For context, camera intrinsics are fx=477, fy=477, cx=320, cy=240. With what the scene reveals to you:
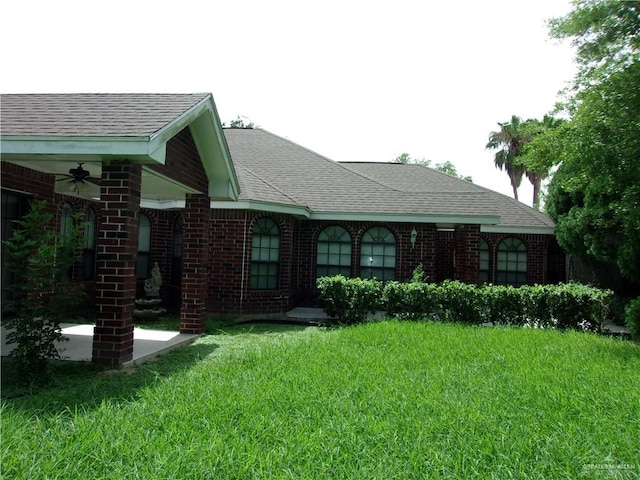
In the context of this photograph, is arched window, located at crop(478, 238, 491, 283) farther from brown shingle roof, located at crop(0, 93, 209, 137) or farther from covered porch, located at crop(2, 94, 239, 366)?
brown shingle roof, located at crop(0, 93, 209, 137)

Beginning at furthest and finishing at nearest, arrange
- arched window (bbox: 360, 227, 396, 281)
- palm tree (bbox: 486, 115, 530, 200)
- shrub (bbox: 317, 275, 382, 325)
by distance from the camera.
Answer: palm tree (bbox: 486, 115, 530, 200), arched window (bbox: 360, 227, 396, 281), shrub (bbox: 317, 275, 382, 325)

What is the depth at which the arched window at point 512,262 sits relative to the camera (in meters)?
17.4

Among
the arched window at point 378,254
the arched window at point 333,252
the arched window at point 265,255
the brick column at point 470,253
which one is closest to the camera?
the arched window at point 265,255

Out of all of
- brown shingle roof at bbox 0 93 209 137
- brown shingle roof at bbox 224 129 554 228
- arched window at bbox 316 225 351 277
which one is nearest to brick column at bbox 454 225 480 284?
brown shingle roof at bbox 224 129 554 228

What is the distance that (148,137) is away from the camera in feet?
18.3

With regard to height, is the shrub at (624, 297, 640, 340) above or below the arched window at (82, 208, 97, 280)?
below

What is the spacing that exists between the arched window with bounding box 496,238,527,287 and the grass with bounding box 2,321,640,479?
35.6 feet

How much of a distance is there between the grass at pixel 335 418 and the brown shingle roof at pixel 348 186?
622cm

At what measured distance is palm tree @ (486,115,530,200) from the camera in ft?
119

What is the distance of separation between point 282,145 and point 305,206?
6.06 m

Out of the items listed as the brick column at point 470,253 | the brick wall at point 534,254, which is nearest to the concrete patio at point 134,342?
the brick column at point 470,253

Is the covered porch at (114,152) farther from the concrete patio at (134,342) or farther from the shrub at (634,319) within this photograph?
the shrub at (634,319)

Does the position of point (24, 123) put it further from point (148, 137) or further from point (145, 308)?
point (145, 308)

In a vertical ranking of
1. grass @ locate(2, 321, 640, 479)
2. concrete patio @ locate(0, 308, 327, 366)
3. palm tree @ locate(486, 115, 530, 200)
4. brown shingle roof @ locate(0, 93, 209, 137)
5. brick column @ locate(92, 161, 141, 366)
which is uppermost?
palm tree @ locate(486, 115, 530, 200)
